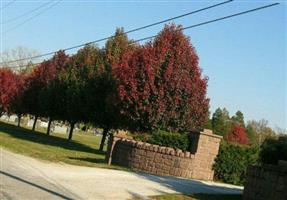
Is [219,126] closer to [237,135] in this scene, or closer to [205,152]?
[237,135]

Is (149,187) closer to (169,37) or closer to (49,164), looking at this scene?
(49,164)

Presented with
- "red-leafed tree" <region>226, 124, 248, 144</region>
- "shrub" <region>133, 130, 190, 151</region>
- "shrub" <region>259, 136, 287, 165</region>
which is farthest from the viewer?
"red-leafed tree" <region>226, 124, 248, 144</region>

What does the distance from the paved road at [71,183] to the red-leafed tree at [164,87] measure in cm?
822

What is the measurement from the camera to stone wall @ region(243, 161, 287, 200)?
12930 mm

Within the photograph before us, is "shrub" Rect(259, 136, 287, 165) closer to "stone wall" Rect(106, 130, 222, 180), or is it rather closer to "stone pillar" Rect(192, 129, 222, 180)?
"stone wall" Rect(106, 130, 222, 180)

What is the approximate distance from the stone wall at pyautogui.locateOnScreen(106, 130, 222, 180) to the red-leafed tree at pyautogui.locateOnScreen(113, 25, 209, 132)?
160 inches

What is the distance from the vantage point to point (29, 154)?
23.5 m

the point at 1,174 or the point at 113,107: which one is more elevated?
the point at 113,107

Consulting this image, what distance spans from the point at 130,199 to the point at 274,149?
418 centimetres

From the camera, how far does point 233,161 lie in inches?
902

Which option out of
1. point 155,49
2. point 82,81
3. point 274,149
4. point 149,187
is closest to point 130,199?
point 149,187

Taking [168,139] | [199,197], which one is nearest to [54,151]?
[168,139]

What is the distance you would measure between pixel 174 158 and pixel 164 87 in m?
6.64

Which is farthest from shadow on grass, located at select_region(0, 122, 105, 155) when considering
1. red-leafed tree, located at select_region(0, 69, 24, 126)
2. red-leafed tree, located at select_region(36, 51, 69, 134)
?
red-leafed tree, located at select_region(0, 69, 24, 126)
